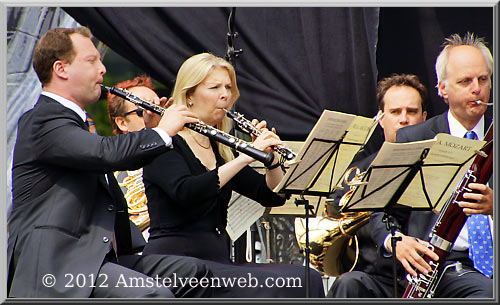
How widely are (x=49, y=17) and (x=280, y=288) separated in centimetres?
299

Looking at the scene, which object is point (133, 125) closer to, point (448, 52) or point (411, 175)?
point (448, 52)

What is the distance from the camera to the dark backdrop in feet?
17.8

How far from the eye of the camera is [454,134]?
14.4 feet

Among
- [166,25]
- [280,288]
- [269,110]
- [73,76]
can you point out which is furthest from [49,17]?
[280,288]

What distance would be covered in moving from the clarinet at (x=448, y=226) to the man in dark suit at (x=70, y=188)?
129 cm

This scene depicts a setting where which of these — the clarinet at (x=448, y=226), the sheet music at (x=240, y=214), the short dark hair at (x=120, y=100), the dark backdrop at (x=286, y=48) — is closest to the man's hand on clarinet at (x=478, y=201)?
the clarinet at (x=448, y=226)

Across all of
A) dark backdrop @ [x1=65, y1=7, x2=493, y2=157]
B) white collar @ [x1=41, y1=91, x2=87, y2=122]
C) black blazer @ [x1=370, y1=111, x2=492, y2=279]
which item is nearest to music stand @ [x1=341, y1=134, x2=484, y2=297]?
black blazer @ [x1=370, y1=111, x2=492, y2=279]

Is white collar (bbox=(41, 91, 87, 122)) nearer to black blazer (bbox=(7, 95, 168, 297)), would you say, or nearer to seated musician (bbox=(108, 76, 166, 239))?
black blazer (bbox=(7, 95, 168, 297))

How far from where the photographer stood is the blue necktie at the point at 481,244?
4090 mm

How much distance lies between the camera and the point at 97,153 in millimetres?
3197

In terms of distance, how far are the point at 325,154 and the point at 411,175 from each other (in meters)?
0.46

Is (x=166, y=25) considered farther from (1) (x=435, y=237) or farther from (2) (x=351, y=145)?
(1) (x=435, y=237)

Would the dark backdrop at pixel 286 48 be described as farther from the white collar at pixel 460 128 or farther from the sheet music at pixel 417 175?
the sheet music at pixel 417 175

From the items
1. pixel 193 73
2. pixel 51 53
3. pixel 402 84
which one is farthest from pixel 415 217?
pixel 51 53
